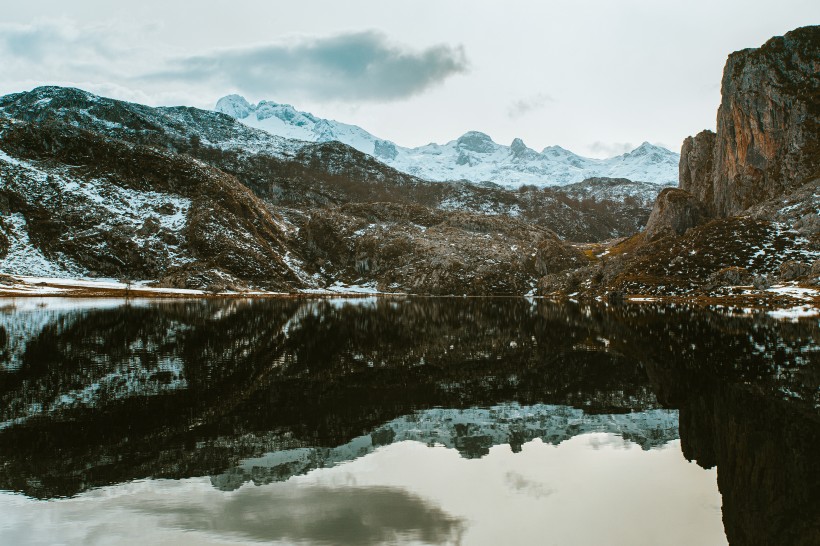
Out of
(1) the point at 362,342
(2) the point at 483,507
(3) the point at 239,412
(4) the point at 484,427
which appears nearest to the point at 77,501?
(3) the point at 239,412

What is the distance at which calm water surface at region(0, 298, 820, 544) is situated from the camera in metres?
13.5

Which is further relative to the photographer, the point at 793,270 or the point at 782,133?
the point at 782,133

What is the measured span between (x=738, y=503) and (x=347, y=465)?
12382 mm

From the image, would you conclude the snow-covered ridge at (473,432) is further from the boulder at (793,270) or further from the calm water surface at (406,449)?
the boulder at (793,270)

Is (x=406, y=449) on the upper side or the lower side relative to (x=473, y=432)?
upper

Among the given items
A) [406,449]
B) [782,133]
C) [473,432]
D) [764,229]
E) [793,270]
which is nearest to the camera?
[406,449]

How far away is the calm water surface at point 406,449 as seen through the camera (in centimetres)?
1349

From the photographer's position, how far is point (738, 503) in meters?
14.6

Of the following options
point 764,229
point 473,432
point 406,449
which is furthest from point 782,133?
point 406,449

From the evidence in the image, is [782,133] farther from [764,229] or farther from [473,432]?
[473,432]

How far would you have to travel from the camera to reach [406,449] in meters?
20.0

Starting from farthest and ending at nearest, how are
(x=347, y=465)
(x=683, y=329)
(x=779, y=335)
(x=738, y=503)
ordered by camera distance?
(x=683, y=329), (x=779, y=335), (x=347, y=465), (x=738, y=503)

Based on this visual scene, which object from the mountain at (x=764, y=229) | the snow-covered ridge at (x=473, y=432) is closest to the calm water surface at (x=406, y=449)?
the snow-covered ridge at (x=473, y=432)

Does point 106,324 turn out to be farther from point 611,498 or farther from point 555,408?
point 611,498
